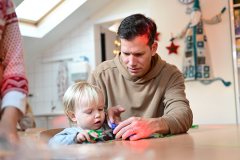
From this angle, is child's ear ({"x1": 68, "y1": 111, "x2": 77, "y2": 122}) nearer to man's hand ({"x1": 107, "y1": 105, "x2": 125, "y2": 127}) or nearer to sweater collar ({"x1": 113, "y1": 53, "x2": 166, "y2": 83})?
man's hand ({"x1": 107, "y1": 105, "x2": 125, "y2": 127})

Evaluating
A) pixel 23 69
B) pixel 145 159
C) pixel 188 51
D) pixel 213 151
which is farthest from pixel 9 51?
pixel 188 51

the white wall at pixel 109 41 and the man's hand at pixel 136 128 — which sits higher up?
the white wall at pixel 109 41

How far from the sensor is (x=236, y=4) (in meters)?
3.25

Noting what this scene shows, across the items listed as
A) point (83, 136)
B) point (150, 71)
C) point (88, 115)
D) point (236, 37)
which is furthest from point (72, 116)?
point (236, 37)

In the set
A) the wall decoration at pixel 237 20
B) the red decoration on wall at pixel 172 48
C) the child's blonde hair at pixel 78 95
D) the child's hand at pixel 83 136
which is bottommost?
the child's hand at pixel 83 136

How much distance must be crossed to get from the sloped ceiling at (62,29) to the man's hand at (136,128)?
3.21 metres

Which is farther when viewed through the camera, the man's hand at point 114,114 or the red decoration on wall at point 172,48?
the red decoration on wall at point 172,48

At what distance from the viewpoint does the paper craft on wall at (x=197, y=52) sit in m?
3.36

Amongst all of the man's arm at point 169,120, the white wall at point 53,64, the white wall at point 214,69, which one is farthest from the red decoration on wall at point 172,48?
the man's arm at point 169,120

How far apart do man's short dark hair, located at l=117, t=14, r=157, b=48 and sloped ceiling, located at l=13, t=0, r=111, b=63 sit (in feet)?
8.68

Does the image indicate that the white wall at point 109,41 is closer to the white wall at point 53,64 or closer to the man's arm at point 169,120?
the white wall at point 53,64

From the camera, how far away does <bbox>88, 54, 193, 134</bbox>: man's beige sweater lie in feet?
4.79

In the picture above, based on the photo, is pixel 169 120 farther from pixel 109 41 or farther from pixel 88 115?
pixel 109 41

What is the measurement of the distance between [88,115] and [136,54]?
46cm
